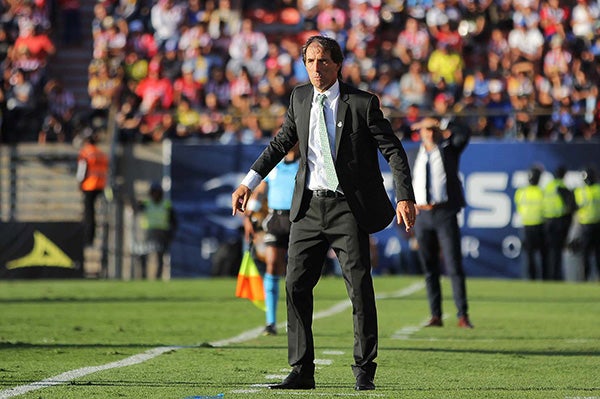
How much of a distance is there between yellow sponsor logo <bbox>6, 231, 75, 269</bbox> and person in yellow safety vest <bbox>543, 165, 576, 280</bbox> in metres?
8.33

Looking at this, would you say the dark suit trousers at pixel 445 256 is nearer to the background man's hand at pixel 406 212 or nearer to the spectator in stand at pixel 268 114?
the background man's hand at pixel 406 212

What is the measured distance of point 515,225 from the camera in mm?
24953

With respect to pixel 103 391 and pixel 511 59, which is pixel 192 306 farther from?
pixel 511 59

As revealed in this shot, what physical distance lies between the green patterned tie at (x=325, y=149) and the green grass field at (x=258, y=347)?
118 centimetres

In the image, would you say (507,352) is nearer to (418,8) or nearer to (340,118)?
(340,118)

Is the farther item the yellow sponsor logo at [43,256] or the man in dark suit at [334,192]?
the yellow sponsor logo at [43,256]

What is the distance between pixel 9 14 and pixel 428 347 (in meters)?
19.7

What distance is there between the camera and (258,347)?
10984 millimetres

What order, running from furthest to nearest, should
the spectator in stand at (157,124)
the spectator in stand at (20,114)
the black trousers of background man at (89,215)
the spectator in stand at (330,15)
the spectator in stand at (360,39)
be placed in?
the spectator in stand at (20,114) → the spectator in stand at (330,15) → the spectator in stand at (157,124) → the spectator in stand at (360,39) → the black trousers of background man at (89,215)

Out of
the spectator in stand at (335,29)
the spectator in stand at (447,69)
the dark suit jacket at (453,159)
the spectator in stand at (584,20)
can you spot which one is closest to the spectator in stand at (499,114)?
the spectator in stand at (447,69)

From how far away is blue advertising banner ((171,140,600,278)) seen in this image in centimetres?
2483

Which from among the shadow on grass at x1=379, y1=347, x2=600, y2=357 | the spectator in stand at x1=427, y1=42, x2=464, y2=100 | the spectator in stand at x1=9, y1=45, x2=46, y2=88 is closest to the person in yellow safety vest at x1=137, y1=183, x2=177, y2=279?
the spectator in stand at x1=9, y1=45, x2=46, y2=88

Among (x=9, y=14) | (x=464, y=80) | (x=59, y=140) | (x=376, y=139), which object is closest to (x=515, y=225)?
(x=464, y=80)

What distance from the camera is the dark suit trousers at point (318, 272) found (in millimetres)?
7789
